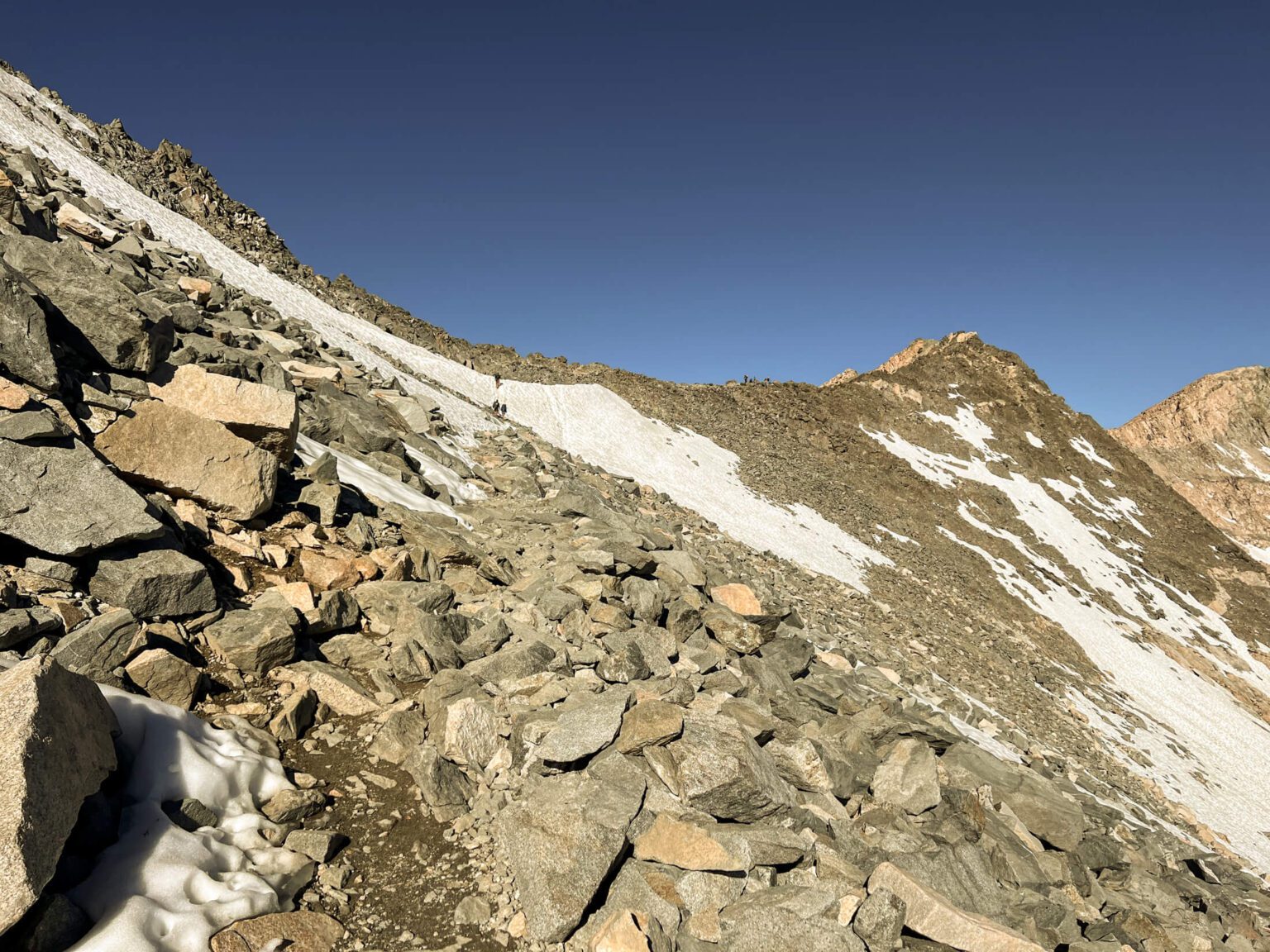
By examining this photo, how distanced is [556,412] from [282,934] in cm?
3010

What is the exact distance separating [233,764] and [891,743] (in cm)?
965

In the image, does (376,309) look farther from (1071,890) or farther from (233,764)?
(1071,890)

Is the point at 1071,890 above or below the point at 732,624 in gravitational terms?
below

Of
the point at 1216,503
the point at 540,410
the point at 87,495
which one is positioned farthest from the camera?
the point at 1216,503

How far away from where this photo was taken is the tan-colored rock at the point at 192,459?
7.68 metres

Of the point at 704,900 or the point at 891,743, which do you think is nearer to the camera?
the point at 704,900

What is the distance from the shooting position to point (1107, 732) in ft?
79.3

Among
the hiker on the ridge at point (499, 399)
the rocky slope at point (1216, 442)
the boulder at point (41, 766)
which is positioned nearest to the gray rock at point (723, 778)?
the boulder at point (41, 766)

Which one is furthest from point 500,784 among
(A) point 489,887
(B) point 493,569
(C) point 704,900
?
(B) point 493,569

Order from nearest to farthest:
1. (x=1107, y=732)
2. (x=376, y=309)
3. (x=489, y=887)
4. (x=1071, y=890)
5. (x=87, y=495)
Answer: (x=489, y=887)
(x=87, y=495)
(x=1071, y=890)
(x=1107, y=732)
(x=376, y=309)

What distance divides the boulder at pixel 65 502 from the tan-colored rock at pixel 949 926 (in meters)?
9.09

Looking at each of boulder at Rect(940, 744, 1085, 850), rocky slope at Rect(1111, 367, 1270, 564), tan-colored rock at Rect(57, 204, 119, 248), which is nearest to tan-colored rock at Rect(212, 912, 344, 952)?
boulder at Rect(940, 744, 1085, 850)

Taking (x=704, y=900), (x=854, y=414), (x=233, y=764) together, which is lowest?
(x=233, y=764)

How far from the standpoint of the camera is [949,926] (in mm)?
6090
